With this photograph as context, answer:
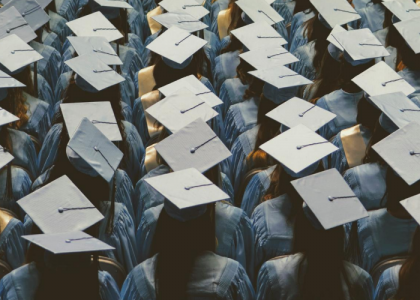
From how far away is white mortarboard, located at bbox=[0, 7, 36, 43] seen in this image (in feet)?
17.8

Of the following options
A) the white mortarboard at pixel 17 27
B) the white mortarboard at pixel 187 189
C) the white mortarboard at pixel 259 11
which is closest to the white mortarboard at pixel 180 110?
the white mortarboard at pixel 187 189

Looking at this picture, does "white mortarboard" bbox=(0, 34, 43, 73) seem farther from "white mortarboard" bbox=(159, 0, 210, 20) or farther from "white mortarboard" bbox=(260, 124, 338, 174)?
"white mortarboard" bbox=(260, 124, 338, 174)

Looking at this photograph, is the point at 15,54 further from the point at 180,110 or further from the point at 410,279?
the point at 410,279

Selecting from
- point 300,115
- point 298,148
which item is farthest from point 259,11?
point 298,148

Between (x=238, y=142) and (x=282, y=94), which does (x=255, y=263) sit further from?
(x=282, y=94)

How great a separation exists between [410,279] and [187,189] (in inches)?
43.8

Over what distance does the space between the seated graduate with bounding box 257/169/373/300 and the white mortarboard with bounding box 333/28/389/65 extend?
79.3 inches

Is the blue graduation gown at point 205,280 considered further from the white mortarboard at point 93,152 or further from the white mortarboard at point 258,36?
A: the white mortarboard at point 258,36

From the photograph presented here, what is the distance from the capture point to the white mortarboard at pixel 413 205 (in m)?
3.30

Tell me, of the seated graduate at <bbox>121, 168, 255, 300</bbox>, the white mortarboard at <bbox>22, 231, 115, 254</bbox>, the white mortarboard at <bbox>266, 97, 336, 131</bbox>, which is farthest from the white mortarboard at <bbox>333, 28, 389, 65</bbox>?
the white mortarboard at <bbox>22, 231, 115, 254</bbox>

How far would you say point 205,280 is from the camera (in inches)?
121

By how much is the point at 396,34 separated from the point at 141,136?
2411mm

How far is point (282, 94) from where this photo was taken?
4723 millimetres

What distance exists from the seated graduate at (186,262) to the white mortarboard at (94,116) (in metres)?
0.98
